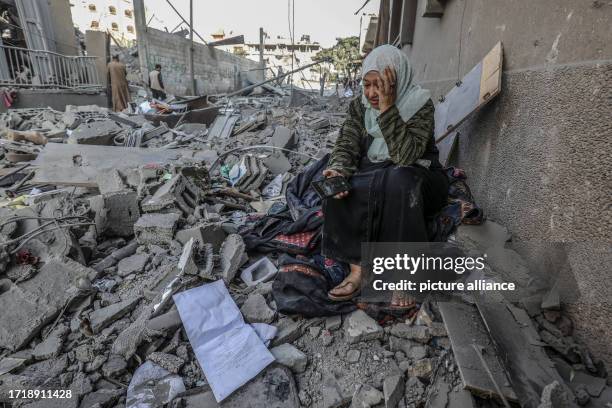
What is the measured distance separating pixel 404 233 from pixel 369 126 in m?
0.81

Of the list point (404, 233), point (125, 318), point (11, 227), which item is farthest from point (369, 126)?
point (11, 227)

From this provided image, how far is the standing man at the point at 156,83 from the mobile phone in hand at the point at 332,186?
431 inches

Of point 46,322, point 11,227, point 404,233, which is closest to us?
point 404,233

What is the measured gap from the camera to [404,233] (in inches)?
70.9

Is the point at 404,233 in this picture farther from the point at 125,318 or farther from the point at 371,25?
the point at 371,25

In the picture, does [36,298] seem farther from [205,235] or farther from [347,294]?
[347,294]

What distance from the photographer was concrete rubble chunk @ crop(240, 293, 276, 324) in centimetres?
192

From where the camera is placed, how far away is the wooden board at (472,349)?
1.30m

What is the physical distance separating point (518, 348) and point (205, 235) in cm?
206

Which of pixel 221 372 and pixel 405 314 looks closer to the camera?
pixel 221 372

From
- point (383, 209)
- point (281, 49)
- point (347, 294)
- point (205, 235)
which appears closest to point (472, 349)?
point (347, 294)

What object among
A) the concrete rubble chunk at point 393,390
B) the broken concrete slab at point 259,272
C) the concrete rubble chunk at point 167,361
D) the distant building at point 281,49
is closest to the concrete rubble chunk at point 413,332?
the concrete rubble chunk at point 393,390
